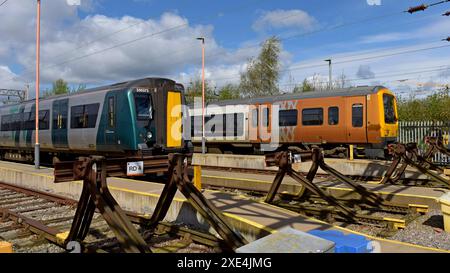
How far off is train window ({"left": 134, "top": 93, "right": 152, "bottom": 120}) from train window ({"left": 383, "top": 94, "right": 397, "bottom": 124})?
980cm

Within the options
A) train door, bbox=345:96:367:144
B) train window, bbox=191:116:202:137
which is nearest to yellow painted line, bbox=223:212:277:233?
train door, bbox=345:96:367:144

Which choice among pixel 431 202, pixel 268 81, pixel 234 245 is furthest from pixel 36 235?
pixel 268 81

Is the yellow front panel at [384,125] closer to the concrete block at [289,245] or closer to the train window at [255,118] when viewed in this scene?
the train window at [255,118]

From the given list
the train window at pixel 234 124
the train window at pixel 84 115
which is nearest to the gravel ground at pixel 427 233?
the train window at pixel 84 115

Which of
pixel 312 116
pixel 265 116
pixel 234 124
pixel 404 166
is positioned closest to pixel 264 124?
pixel 265 116

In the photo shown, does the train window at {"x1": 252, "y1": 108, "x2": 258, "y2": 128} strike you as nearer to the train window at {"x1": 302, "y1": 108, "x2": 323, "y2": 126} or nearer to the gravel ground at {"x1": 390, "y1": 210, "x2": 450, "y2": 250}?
the train window at {"x1": 302, "y1": 108, "x2": 323, "y2": 126}

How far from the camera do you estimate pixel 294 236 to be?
12.5 ft

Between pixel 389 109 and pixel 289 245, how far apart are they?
15073 millimetres

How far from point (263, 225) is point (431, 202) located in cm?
475

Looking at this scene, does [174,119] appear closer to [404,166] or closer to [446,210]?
[404,166]

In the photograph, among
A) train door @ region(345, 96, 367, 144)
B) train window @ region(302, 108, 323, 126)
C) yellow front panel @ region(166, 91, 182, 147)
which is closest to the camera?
yellow front panel @ region(166, 91, 182, 147)

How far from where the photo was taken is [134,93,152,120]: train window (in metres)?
12.8

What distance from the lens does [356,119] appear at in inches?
662

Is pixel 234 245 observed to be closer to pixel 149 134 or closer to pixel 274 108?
pixel 149 134
